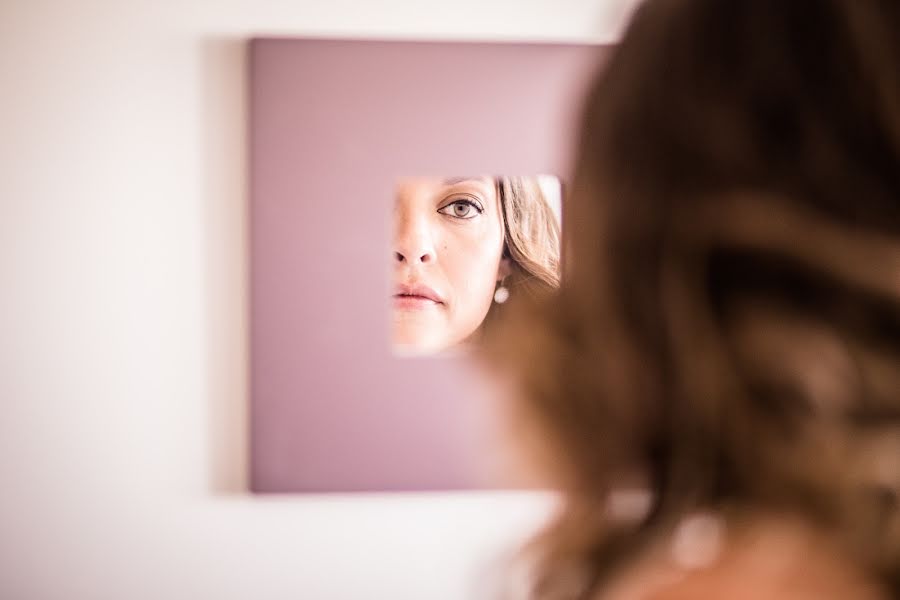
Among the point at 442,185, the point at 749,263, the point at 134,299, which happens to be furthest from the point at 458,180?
the point at 749,263

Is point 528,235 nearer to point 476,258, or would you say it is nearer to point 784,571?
point 476,258

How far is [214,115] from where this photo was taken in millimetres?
1385

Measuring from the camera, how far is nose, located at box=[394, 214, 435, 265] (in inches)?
54.5

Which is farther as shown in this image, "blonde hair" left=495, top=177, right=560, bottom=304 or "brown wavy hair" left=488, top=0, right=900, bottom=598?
"blonde hair" left=495, top=177, right=560, bottom=304

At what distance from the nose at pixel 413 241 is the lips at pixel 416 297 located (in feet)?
0.15

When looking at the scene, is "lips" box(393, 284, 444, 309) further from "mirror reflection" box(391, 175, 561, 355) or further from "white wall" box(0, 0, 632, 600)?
"white wall" box(0, 0, 632, 600)

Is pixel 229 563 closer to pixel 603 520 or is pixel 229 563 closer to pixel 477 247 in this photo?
pixel 477 247

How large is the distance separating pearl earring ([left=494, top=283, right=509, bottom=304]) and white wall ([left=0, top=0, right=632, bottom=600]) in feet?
1.50

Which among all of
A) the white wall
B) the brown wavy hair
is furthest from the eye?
the brown wavy hair

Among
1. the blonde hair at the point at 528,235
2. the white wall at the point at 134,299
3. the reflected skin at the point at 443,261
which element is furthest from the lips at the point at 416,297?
the white wall at the point at 134,299

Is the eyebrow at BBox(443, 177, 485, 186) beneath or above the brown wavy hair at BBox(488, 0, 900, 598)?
above

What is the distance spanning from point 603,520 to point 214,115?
1.18 meters

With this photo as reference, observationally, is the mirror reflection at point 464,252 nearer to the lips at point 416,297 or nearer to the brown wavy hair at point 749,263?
the lips at point 416,297

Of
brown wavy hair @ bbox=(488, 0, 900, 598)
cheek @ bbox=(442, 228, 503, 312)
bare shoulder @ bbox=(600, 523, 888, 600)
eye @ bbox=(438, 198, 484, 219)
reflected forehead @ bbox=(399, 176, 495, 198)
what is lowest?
bare shoulder @ bbox=(600, 523, 888, 600)
